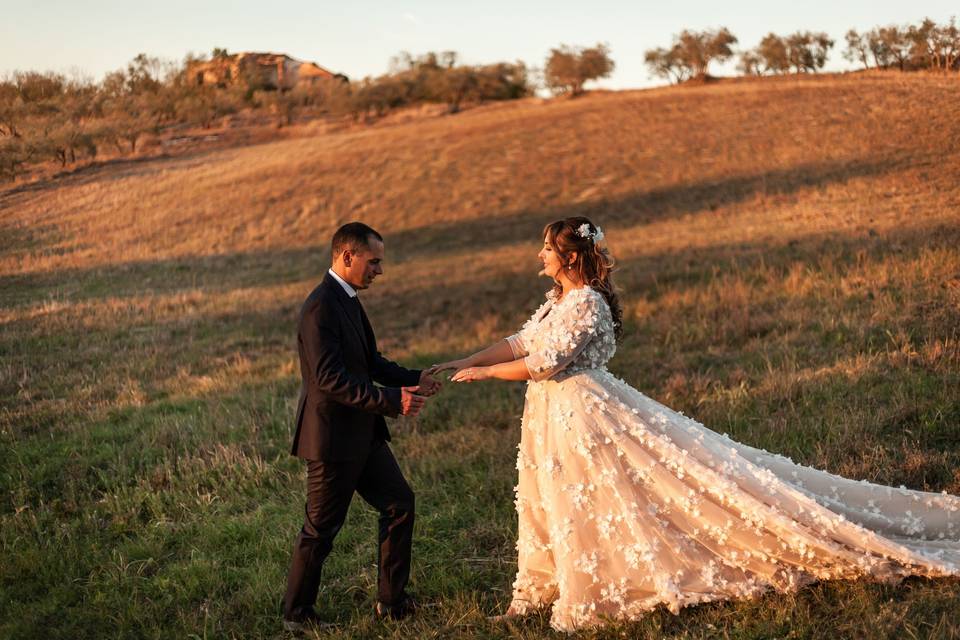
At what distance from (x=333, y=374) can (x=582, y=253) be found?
166cm

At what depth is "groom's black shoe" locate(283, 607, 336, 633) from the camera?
4.91 meters

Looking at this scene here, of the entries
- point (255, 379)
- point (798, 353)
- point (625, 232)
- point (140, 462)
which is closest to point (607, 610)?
point (140, 462)

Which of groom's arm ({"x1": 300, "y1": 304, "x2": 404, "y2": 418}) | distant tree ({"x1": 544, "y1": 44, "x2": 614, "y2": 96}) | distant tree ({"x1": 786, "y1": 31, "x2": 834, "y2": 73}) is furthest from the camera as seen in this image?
distant tree ({"x1": 544, "y1": 44, "x2": 614, "y2": 96})

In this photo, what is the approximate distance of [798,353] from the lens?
10.0 metres

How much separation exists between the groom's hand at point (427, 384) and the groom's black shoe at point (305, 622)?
1.53 meters

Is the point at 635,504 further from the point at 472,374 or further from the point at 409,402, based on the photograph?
the point at 409,402

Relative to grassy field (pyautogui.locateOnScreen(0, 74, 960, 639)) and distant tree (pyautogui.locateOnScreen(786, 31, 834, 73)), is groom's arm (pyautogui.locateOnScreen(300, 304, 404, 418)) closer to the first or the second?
grassy field (pyautogui.locateOnScreen(0, 74, 960, 639))

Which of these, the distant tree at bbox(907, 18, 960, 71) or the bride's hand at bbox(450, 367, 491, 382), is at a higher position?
the distant tree at bbox(907, 18, 960, 71)

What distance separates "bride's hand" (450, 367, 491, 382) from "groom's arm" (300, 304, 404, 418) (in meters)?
0.42

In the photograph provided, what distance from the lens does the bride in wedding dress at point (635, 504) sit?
4656mm

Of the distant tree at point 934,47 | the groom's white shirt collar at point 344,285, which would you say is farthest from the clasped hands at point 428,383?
the distant tree at point 934,47

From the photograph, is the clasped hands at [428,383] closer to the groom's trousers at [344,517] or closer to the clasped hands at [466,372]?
the clasped hands at [466,372]

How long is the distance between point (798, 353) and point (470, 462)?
4.77m

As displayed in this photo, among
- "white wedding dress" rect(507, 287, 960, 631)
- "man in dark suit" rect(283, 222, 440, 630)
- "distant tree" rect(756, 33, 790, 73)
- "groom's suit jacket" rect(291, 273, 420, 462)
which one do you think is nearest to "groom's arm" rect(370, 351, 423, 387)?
"man in dark suit" rect(283, 222, 440, 630)
